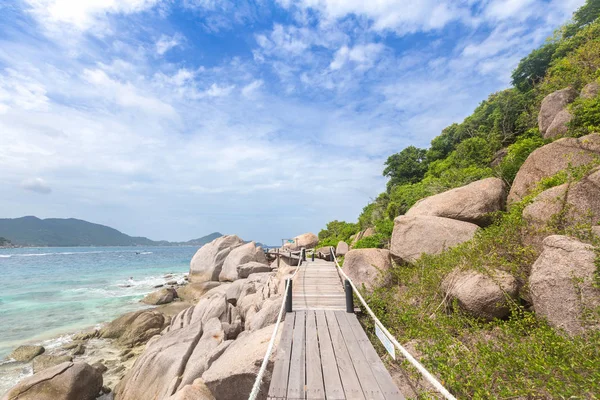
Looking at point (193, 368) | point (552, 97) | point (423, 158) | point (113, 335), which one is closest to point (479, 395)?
point (193, 368)

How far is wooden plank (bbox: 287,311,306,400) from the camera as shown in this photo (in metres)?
4.01

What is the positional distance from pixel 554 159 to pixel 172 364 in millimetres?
14032

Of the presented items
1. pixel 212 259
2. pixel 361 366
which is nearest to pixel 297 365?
pixel 361 366

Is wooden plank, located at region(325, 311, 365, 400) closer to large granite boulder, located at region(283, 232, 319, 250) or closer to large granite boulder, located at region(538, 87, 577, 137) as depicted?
large granite boulder, located at region(538, 87, 577, 137)

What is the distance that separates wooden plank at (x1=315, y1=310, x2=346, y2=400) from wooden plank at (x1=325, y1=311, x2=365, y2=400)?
0.07 metres

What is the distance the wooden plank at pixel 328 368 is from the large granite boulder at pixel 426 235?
4.68 meters

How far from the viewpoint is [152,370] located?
29.1 ft

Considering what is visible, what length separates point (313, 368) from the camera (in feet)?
15.4

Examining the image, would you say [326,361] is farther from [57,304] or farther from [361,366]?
[57,304]

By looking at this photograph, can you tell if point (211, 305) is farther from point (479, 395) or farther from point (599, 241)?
point (599, 241)

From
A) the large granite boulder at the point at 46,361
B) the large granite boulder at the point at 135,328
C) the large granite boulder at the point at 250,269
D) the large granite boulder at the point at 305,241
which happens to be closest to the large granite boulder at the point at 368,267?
the large granite boulder at the point at 135,328

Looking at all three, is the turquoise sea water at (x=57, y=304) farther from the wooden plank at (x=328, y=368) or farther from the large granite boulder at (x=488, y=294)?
the large granite boulder at (x=488, y=294)

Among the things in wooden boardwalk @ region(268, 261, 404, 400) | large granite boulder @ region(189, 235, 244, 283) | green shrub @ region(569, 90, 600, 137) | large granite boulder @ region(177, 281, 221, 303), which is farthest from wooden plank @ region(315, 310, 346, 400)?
large granite boulder @ region(189, 235, 244, 283)

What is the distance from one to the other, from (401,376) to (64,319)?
23.2 metres
